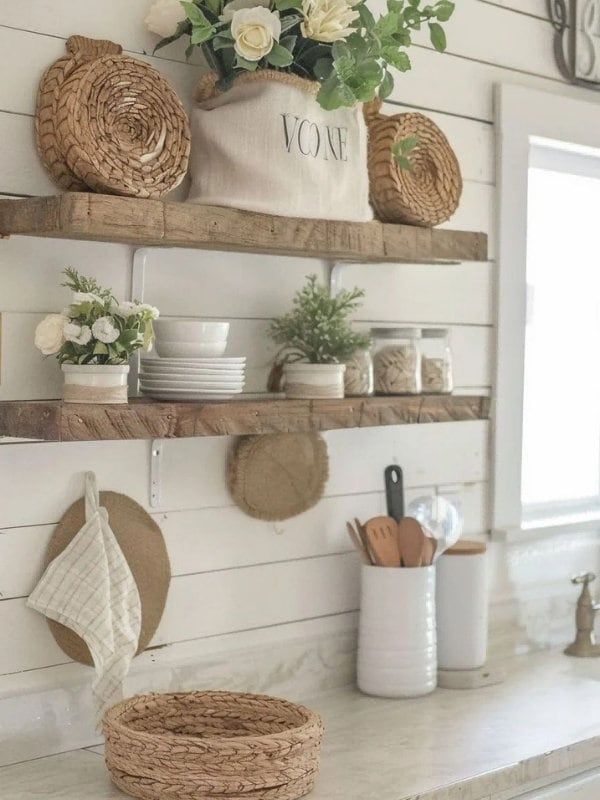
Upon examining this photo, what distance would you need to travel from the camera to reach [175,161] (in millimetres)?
1895

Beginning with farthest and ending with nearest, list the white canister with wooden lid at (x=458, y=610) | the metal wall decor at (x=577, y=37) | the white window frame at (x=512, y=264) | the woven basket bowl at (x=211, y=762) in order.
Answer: the metal wall decor at (x=577, y=37) → the white window frame at (x=512, y=264) → the white canister with wooden lid at (x=458, y=610) → the woven basket bowl at (x=211, y=762)

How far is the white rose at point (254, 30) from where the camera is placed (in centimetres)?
186

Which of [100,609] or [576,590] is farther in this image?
[576,590]

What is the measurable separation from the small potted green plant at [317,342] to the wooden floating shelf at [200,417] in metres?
0.05

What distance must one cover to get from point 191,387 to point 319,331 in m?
0.32

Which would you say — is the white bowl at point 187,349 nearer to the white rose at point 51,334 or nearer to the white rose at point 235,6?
the white rose at point 51,334

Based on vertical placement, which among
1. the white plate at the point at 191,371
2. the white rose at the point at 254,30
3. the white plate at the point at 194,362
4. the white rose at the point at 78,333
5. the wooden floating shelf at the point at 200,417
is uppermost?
the white rose at the point at 254,30

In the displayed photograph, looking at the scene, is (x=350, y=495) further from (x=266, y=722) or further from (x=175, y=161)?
(x=175, y=161)

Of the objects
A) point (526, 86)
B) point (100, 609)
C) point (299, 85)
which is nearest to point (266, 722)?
point (100, 609)

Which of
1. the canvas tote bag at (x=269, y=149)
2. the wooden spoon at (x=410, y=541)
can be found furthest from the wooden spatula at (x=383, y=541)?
the canvas tote bag at (x=269, y=149)

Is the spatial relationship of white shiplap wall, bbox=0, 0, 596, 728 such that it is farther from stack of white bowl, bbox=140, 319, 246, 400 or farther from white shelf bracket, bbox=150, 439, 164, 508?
stack of white bowl, bbox=140, 319, 246, 400

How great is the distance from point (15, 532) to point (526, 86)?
149 centimetres

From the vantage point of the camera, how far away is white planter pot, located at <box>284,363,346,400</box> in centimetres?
209

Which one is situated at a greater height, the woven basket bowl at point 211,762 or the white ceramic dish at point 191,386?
the white ceramic dish at point 191,386
